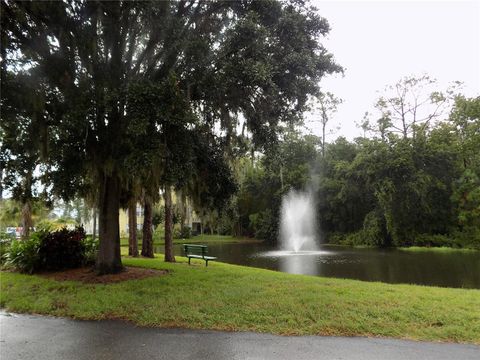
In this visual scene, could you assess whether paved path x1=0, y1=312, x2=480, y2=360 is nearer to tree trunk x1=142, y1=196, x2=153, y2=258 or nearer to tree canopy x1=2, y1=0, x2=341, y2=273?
tree canopy x1=2, y1=0, x2=341, y2=273

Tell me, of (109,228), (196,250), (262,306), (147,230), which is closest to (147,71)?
(109,228)

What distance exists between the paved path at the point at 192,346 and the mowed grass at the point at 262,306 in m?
0.40

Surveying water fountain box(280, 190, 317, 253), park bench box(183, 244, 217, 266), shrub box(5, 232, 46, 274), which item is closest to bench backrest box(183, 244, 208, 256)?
park bench box(183, 244, 217, 266)

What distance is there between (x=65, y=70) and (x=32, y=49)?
0.81 m

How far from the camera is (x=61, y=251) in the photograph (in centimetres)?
1291

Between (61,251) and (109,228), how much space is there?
2.52 meters

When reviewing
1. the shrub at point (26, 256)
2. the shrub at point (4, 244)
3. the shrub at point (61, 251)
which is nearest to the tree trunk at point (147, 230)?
the shrub at point (61, 251)

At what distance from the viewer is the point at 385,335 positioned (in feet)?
20.7

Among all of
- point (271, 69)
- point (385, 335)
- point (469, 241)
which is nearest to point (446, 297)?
point (385, 335)

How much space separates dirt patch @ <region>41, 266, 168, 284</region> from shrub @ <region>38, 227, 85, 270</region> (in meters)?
0.55

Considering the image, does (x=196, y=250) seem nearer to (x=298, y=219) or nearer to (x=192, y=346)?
(x=192, y=346)

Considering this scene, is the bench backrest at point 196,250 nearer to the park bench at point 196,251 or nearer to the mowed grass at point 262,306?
the park bench at point 196,251

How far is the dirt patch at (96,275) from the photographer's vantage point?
10.8m

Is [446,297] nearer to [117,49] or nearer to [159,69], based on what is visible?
[159,69]
